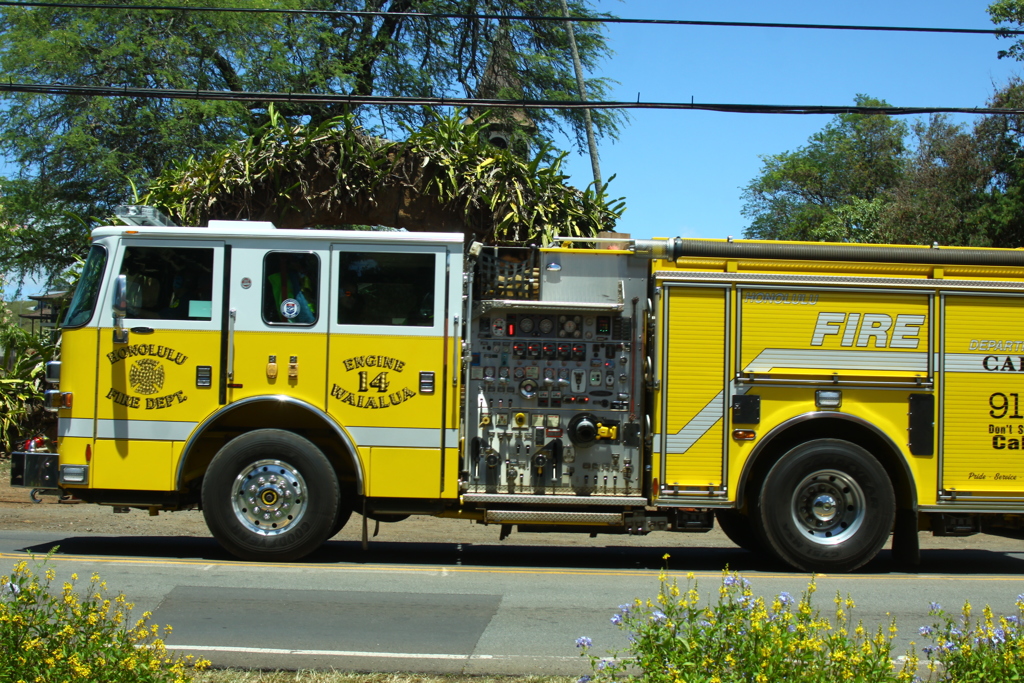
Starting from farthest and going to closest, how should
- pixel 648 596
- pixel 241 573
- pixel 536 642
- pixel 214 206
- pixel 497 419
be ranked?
pixel 214 206 < pixel 497 419 < pixel 241 573 < pixel 648 596 < pixel 536 642

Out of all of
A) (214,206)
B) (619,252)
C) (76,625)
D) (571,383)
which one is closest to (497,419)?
(571,383)

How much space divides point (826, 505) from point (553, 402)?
2.51m

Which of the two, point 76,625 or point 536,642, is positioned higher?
point 76,625

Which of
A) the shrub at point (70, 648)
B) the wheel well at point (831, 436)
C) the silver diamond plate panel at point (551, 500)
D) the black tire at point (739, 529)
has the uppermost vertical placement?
the wheel well at point (831, 436)

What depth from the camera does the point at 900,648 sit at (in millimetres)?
5945

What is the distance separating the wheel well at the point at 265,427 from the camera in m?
8.05

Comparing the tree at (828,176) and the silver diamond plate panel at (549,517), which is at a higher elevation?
→ the tree at (828,176)

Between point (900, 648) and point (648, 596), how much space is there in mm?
1889

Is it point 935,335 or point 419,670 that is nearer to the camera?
point 419,670

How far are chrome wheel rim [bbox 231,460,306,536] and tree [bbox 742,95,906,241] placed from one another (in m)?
37.5

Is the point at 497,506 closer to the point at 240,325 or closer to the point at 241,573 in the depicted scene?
the point at 241,573

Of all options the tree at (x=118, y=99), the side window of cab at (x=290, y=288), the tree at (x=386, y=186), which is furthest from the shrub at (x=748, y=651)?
the tree at (x=118, y=99)

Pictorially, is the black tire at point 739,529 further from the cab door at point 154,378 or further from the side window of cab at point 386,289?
the cab door at point 154,378

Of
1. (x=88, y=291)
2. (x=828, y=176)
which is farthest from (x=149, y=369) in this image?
(x=828, y=176)
